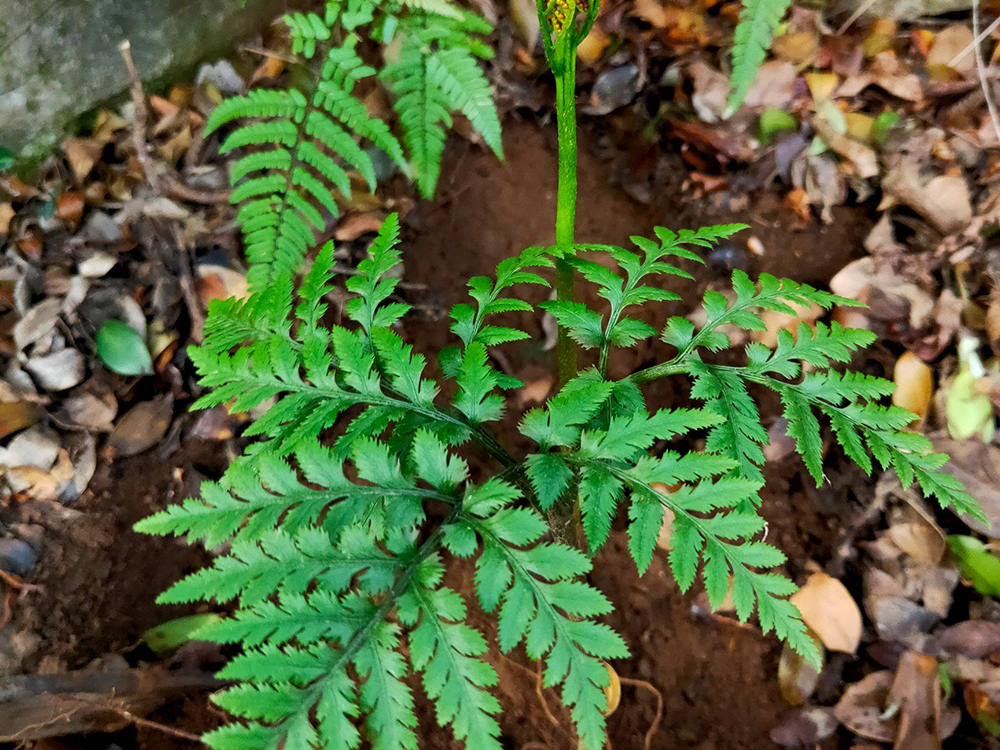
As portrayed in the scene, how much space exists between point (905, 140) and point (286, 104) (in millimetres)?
2021

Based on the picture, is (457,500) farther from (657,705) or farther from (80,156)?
(80,156)

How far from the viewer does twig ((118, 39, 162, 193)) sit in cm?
214

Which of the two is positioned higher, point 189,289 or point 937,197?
point 189,289

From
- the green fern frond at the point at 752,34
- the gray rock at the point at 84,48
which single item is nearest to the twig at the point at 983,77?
the green fern frond at the point at 752,34

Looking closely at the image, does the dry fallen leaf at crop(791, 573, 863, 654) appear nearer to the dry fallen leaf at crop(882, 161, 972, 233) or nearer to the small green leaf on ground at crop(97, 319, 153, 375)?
the dry fallen leaf at crop(882, 161, 972, 233)

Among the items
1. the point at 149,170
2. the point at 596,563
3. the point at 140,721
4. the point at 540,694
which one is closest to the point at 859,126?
the point at 596,563

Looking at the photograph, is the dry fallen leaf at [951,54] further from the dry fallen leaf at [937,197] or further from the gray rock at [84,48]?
the gray rock at [84,48]

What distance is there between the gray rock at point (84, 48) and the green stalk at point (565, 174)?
5.15 ft

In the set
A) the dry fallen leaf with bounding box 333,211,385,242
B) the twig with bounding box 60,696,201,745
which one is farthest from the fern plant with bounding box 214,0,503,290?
the twig with bounding box 60,696,201,745

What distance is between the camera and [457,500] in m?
1.08

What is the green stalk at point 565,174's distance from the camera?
1.29 m

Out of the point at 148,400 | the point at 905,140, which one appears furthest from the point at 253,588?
the point at 905,140

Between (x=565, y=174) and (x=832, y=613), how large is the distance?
1.32 m

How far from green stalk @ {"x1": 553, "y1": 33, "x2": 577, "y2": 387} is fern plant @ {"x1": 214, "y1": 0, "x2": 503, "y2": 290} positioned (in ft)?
1.93
